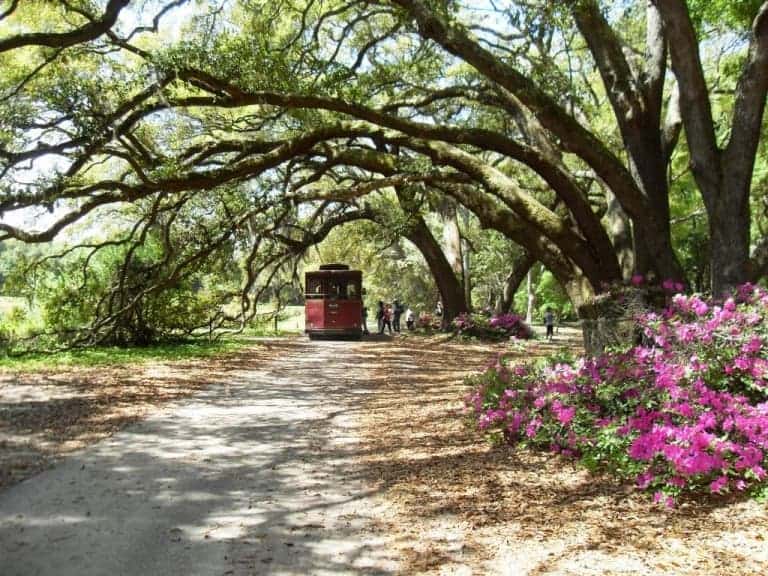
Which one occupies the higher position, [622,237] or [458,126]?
[458,126]

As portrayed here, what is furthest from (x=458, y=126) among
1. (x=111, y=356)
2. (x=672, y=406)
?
(x=111, y=356)

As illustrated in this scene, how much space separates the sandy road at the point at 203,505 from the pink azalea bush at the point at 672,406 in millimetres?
2007

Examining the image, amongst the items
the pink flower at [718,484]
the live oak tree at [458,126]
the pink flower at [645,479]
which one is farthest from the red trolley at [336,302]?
the pink flower at [718,484]

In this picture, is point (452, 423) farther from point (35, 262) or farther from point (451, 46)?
point (35, 262)

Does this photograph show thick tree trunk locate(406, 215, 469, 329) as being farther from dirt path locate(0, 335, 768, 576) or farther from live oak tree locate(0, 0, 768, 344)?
dirt path locate(0, 335, 768, 576)

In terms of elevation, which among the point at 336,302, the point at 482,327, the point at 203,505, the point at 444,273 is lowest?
the point at 203,505

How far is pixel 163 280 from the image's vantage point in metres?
16.2

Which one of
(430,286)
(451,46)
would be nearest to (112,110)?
(451,46)

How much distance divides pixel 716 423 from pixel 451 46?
4.82m

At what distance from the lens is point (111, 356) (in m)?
15.2

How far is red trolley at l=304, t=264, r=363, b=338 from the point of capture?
25.3m

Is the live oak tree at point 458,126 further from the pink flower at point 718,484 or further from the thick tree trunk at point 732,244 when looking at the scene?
the pink flower at point 718,484

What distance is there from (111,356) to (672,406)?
44.1 ft

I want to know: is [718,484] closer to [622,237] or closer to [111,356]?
[622,237]
